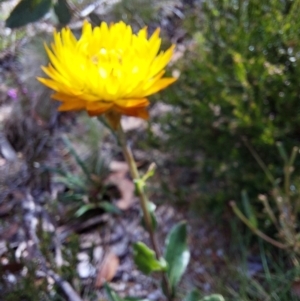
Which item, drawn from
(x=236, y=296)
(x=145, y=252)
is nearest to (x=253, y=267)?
(x=236, y=296)

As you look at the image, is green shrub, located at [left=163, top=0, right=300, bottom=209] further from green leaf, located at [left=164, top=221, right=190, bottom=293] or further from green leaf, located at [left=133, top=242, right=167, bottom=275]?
green leaf, located at [left=133, top=242, right=167, bottom=275]

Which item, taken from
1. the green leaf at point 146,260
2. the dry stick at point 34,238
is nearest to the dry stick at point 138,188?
the green leaf at point 146,260

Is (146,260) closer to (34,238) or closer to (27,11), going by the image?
(34,238)

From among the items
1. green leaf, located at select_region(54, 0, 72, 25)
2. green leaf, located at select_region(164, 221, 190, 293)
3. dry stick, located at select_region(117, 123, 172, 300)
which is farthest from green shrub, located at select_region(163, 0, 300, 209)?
green leaf, located at select_region(54, 0, 72, 25)

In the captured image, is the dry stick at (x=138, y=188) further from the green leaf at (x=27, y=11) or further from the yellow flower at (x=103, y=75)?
the green leaf at (x=27, y=11)

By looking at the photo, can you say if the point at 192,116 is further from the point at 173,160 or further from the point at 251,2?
the point at 251,2

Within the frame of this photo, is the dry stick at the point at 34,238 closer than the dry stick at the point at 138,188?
No

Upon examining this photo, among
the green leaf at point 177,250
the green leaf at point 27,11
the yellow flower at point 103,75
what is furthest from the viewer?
the green leaf at point 177,250
